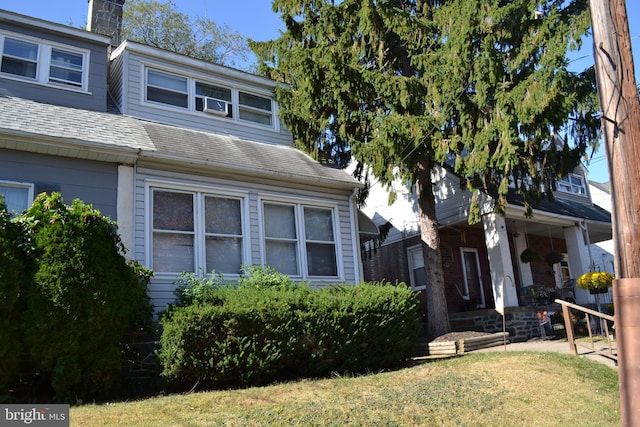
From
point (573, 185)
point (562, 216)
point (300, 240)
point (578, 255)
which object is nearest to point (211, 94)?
point (300, 240)

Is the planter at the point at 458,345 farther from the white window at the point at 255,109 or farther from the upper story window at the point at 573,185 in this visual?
the upper story window at the point at 573,185

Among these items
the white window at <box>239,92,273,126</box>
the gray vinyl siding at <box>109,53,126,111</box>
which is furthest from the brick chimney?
the white window at <box>239,92,273,126</box>

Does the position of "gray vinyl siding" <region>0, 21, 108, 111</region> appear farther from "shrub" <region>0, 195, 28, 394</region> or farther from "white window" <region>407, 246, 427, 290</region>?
"white window" <region>407, 246, 427, 290</region>

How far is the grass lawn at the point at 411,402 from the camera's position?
5.75m

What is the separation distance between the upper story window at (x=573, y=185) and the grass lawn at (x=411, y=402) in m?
13.7

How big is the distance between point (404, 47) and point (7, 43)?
8625mm

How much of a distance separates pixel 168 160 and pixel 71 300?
386 centimetres

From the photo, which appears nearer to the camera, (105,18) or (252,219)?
(252,219)

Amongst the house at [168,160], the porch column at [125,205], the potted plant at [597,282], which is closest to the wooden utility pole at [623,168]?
the house at [168,160]

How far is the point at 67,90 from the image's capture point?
418 inches

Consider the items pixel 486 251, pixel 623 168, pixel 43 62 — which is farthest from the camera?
pixel 486 251

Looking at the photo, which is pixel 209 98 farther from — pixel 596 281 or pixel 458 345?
pixel 596 281

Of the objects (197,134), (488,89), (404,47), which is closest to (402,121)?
(488,89)

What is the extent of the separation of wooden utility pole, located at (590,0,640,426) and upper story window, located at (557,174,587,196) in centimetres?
1713
